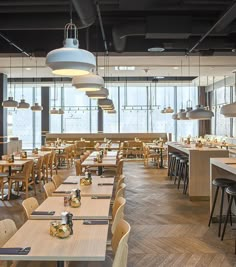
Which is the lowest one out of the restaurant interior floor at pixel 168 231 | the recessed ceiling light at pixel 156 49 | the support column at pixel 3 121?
the restaurant interior floor at pixel 168 231

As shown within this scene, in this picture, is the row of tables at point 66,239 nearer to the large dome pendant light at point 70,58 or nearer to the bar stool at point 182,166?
the large dome pendant light at point 70,58

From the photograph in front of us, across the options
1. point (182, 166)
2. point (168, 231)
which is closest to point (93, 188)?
point (168, 231)

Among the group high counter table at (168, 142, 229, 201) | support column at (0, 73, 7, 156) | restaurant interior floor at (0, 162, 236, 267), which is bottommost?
restaurant interior floor at (0, 162, 236, 267)

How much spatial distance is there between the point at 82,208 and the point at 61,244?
104 cm

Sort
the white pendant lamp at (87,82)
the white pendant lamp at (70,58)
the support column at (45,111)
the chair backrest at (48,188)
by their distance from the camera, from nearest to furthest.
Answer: the white pendant lamp at (70,58), the white pendant lamp at (87,82), the chair backrest at (48,188), the support column at (45,111)

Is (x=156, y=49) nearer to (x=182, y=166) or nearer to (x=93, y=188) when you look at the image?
(x=182, y=166)

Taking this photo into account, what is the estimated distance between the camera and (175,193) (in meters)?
8.41

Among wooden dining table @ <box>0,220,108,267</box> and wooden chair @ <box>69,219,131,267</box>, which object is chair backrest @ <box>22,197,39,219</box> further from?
wooden chair @ <box>69,219,131,267</box>

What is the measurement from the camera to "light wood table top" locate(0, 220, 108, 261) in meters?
2.32

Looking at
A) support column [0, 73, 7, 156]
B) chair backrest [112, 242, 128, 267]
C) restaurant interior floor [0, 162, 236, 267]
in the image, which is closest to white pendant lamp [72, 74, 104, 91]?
restaurant interior floor [0, 162, 236, 267]

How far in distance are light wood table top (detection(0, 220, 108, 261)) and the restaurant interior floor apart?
1.53 m

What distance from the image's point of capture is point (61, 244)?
2.54 m

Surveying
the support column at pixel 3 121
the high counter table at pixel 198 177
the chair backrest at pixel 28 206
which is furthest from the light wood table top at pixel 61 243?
the support column at pixel 3 121

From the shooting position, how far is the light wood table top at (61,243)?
2.32 meters
